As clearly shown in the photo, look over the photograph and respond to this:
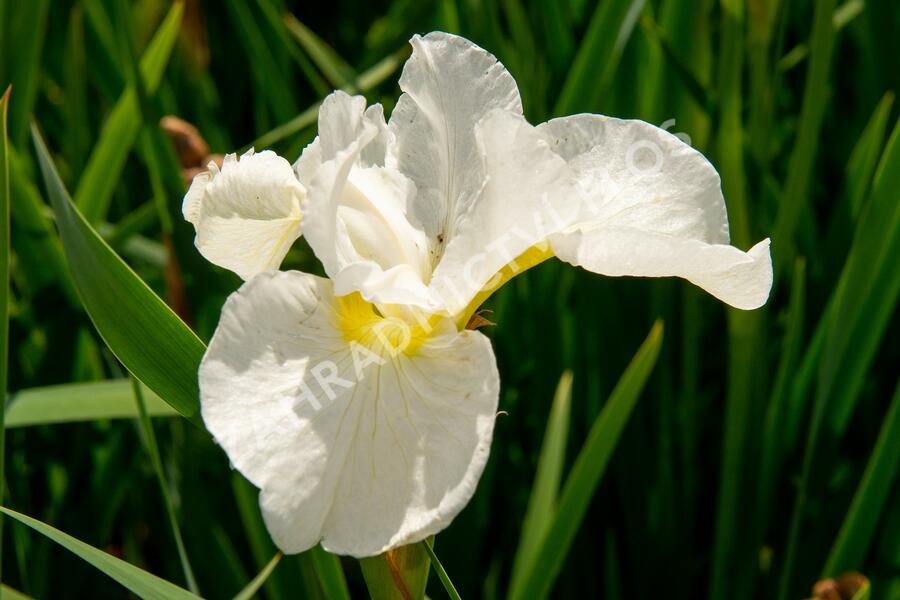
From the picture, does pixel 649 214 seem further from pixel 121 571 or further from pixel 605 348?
pixel 605 348

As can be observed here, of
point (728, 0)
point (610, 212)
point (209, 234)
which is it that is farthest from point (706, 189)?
point (728, 0)

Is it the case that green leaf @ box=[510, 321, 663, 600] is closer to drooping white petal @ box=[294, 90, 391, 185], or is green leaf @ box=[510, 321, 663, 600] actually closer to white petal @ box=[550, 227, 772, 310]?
white petal @ box=[550, 227, 772, 310]

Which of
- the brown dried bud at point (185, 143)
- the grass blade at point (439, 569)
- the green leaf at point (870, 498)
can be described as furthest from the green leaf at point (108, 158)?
the green leaf at point (870, 498)

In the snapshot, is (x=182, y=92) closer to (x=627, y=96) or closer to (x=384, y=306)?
(x=627, y=96)

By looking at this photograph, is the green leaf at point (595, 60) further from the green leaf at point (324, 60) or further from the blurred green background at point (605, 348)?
the green leaf at point (324, 60)

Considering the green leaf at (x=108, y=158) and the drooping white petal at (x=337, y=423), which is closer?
the drooping white petal at (x=337, y=423)

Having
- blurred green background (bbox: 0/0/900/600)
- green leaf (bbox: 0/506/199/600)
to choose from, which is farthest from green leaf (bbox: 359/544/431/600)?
blurred green background (bbox: 0/0/900/600)
